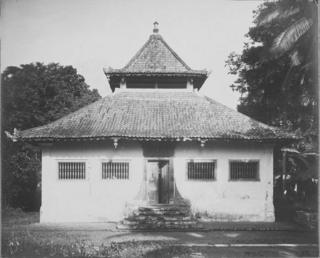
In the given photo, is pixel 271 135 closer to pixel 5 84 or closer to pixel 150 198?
pixel 150 198

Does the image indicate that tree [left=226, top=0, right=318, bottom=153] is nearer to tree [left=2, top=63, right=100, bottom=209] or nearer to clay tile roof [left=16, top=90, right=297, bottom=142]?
clay tile roof [left=16, top=90, right=297, bottom=142]

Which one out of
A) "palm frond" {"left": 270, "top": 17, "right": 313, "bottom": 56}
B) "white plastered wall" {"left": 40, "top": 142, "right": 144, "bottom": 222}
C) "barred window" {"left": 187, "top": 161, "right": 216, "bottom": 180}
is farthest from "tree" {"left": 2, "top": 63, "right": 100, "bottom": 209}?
"palm frond" {"left": 270, "top": 17, "right": 313, "bottom": 56}

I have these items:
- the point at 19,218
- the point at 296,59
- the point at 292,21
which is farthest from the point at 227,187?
the point at 19,218

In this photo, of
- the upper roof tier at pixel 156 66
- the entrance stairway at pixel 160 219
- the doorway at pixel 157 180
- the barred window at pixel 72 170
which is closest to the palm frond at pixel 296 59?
the upper roof tier at pixel 156 66

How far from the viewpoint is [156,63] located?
19.1 m

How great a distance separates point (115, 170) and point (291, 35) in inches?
342

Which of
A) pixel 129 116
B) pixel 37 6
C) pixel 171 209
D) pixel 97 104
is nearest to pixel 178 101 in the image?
pixel 129 116

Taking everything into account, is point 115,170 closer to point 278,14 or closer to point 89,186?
point 89,186

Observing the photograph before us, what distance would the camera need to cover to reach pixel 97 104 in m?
18.0

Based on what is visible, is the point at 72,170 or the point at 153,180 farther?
the point at 153,180

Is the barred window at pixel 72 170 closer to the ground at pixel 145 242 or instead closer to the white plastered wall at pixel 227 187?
the ground at pixel 145 242

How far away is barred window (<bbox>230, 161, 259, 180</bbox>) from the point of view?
16.0 meters

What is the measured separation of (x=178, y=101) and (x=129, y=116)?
106 inches

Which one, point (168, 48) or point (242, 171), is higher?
point (168, 48)
